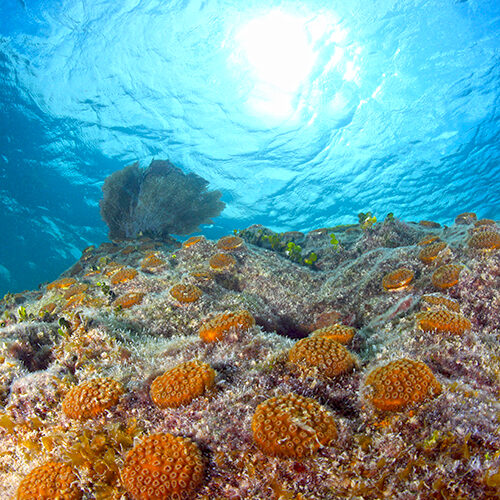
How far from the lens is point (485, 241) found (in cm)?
529

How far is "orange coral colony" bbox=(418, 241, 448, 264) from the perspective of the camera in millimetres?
5824

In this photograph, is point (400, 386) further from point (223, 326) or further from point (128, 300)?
→ point (128, 300)

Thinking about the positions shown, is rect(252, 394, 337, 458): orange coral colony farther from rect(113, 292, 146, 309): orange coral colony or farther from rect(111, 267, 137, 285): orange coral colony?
rect(111, 267, 137, 285): orange coral colony

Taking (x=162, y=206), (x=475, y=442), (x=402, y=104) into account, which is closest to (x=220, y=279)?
(x=475, y=442)

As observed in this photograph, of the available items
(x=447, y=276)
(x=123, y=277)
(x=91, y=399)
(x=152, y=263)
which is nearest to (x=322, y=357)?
(x=91, y=399)

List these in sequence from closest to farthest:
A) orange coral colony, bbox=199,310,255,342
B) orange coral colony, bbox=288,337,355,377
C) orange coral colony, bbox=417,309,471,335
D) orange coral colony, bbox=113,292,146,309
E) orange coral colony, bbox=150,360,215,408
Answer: orange coral colony, bbox=150,360,215,408 → orange coral colony, bbox=288,337,355,377 → orange coral colony, bbox=417,309,471,335 → orange coral colony, bbox=199,310,255,342 → orange coral colony, bbox=113,292,146,309

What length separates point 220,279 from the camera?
284 inches

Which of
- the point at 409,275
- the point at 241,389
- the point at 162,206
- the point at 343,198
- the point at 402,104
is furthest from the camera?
the point at 343,198

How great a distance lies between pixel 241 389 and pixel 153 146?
836 inches

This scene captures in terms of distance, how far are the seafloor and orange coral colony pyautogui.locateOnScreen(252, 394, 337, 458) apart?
6cm

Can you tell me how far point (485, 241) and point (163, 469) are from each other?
20.5 ft

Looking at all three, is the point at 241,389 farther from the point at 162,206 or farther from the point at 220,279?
the point at 162,206

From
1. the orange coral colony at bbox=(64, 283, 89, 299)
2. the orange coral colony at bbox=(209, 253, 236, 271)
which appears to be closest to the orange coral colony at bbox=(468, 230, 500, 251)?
the orange coral colony at bbox=(209, 253, 236, 271)

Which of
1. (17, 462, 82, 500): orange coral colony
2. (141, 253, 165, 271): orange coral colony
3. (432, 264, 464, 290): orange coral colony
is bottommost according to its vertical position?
(17, 462, 82, 500): orange coral colony
